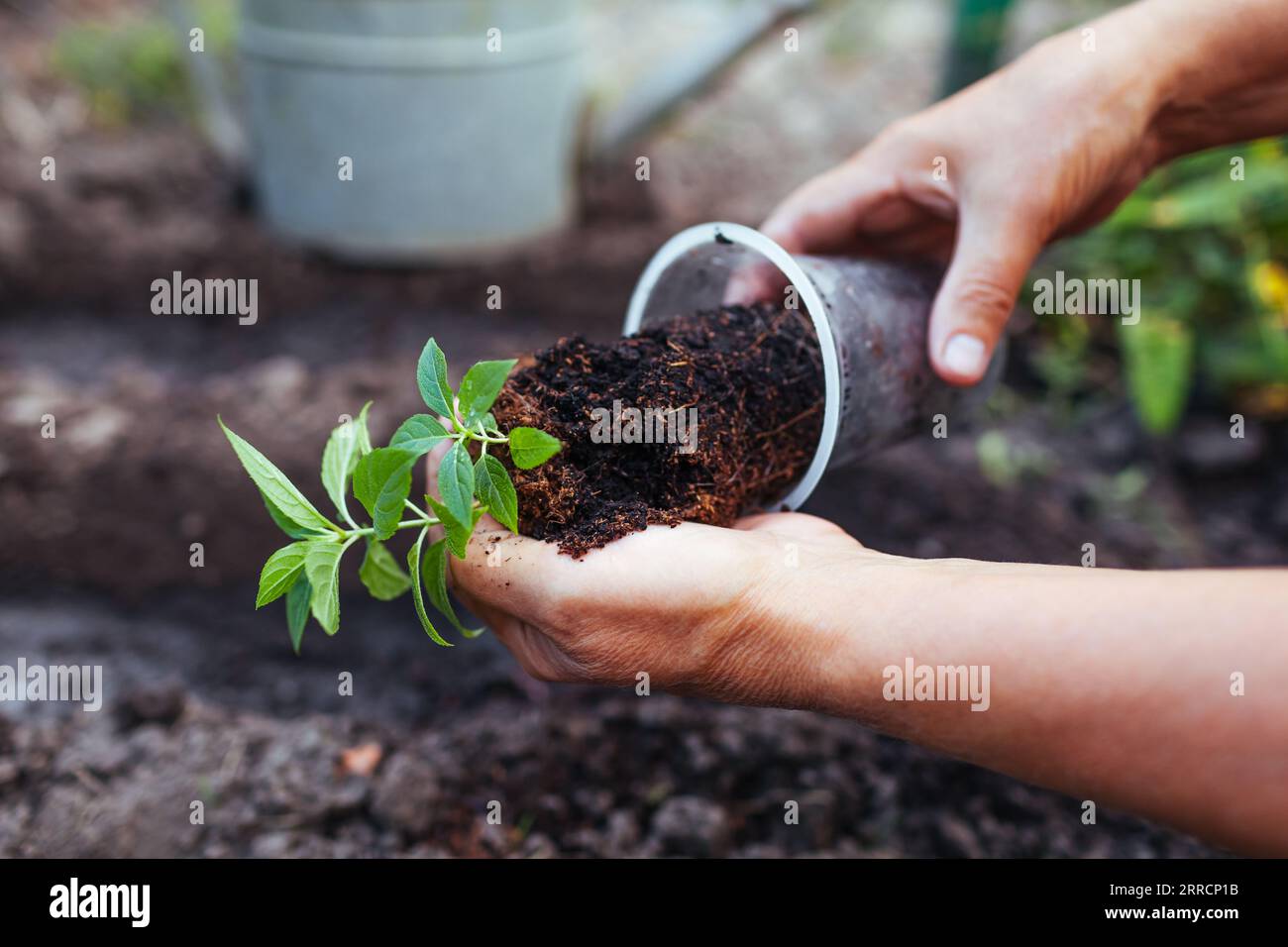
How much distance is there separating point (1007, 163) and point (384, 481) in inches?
44.3

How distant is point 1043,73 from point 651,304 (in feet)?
2.49

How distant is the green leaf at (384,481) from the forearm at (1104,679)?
53 cm

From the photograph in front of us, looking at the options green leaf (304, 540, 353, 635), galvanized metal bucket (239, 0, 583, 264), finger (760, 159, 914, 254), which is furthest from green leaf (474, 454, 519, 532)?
galvanized metal bucket (239, 0, 583, 264)

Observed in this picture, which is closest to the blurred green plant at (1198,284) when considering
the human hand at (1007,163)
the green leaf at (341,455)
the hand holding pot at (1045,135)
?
the hand holding pot at (1045,135)

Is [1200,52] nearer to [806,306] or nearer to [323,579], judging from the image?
[806,306]

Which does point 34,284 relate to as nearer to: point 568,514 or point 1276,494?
point 568,514

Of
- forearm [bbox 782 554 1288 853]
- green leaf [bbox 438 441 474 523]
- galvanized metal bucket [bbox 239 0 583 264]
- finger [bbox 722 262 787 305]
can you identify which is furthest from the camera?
galvanized metal bucket [bbox 239 0 583 264]

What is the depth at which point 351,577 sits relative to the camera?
2281 mm

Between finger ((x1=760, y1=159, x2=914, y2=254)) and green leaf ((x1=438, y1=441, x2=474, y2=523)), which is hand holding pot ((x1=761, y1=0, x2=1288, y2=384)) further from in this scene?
green leaf ((x1=438, y1=441, x2=474, y2=523))

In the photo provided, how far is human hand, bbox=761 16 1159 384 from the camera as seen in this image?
1.60 meters

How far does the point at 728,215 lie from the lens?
149 inches

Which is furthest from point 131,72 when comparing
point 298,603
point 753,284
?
point 298,603

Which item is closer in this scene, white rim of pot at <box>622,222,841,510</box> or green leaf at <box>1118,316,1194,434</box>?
white rim of pot at <box>622,222,841,510</box>

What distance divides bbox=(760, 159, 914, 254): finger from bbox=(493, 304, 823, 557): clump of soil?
373mm
